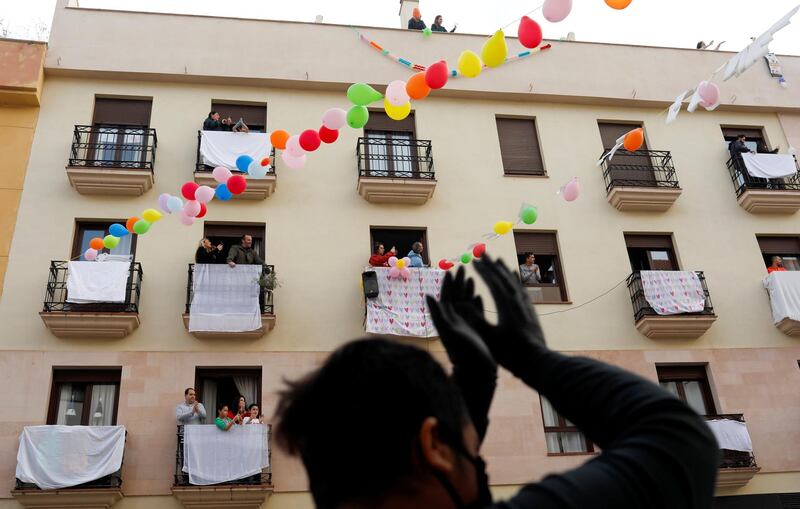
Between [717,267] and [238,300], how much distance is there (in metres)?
10.5

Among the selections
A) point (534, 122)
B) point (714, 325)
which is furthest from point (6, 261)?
point (714, 325)

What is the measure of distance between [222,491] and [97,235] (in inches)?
238

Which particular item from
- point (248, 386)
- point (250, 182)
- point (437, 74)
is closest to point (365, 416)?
point (437, 74)

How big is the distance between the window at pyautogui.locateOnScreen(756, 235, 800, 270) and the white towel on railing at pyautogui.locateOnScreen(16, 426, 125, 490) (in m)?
14.5

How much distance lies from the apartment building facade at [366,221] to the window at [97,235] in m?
0.04

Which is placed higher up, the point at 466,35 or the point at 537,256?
the point at 466,35

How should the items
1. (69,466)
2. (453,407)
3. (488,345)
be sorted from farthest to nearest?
(69,466), (488,345), (453,407)

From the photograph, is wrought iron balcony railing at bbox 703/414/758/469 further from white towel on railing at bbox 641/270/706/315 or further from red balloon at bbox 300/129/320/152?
red balloon at bbox 300/129/320/152

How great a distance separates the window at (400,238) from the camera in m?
16.4

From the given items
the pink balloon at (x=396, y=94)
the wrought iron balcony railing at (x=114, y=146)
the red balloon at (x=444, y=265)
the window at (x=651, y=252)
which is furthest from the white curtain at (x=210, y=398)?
the window at (x=651, y=252)

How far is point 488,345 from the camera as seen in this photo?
5.49 feet

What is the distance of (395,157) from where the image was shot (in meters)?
17.0

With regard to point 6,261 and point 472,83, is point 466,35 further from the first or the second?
point 6,261

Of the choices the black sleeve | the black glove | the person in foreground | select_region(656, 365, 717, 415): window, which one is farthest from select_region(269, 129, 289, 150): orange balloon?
the black sleeve
